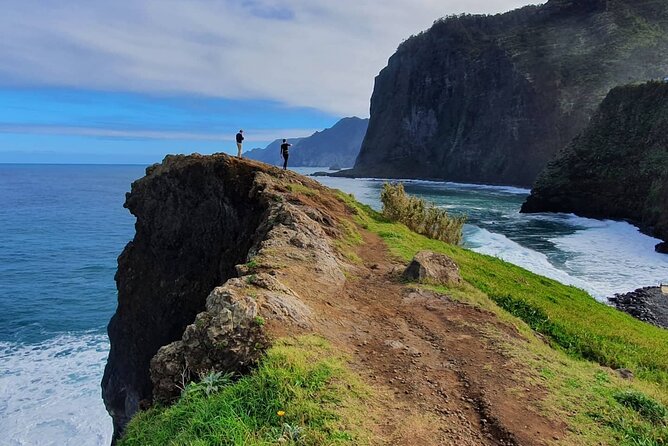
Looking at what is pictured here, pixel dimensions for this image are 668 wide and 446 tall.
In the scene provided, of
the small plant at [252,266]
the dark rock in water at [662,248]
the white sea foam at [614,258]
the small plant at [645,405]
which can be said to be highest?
the small plant at [252,266]

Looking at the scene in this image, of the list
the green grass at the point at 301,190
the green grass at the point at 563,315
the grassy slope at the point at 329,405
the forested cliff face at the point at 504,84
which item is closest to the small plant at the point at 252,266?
the grassy slope at the point at 329,405

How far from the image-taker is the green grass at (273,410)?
527cm

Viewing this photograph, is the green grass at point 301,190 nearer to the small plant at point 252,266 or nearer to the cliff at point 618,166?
the small plant at point 252,266

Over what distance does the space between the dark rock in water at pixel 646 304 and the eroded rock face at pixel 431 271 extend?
45.8 feet

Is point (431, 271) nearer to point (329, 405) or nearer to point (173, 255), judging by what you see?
point (329, 405)

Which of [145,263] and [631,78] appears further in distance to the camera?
[631,78]

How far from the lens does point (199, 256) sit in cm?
1933

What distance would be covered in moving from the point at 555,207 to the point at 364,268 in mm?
61224

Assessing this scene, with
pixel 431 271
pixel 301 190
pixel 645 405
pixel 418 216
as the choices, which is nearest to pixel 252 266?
pixel 431 271

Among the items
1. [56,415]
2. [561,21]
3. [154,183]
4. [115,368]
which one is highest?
[561,21]

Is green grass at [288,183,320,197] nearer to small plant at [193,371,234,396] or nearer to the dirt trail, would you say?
the dirt trail

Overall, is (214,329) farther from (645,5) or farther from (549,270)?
(645,5)

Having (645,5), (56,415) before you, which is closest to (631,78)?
(645,5)

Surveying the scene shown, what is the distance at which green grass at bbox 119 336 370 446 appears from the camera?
5.27m
